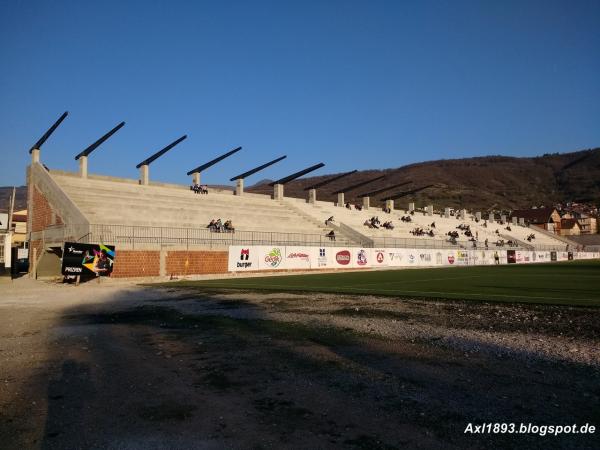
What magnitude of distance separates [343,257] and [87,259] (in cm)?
1940

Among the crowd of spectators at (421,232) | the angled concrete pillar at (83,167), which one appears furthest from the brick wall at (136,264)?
the crowd of spectators at (421,232)

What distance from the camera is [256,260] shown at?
102 feet

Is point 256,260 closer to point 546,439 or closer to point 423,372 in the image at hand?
point 423,372

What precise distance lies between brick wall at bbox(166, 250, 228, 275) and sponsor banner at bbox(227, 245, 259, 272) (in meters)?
0.44

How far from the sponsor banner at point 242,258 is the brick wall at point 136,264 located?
198 inches

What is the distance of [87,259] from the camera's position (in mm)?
23828

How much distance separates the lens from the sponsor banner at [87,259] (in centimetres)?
2331

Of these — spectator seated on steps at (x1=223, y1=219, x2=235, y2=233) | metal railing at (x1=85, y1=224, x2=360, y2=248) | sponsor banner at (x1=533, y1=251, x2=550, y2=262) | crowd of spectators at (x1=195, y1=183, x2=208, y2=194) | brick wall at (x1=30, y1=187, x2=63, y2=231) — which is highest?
crowd of spectators at (x1=195, y1=183, x2=208, y2=194)

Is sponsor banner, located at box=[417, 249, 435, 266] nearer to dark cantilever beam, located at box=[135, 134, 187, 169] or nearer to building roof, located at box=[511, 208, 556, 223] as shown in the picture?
dark cantilever beam, located at box=[135, 134, 187, 169]

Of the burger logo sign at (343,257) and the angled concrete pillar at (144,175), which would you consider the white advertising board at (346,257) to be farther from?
the angled concrete pillar at (144,175)

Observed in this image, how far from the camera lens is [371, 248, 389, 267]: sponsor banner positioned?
39.2m

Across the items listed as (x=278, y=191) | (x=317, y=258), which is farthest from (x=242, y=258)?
(x=278, y=191)

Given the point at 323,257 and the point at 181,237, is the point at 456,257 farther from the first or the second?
the point at 181,237

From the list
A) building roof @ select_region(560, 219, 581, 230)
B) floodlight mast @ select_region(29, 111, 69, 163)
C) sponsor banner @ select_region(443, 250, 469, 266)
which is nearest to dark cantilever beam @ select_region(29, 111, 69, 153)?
floodlight mast @ select_region(29, 111, 69, 163)
